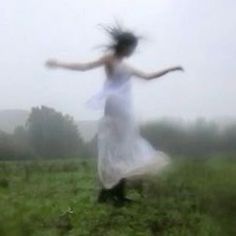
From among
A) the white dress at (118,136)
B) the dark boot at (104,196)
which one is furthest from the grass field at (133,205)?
the white dress at (118,136)

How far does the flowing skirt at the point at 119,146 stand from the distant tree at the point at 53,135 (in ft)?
0.62

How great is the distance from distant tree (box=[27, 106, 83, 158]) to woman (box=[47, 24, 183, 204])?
214 mm

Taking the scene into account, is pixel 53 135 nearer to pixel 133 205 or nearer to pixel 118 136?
pixel 118 136

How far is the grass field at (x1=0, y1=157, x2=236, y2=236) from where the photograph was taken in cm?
446

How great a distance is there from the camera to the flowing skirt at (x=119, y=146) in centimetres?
564

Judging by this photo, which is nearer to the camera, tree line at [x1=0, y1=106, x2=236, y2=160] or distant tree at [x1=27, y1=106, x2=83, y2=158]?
tree line at [x1=0, y1=106, x2=236, y2=160]

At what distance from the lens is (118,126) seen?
18.6 ft

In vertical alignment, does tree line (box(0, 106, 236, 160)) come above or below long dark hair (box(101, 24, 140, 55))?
below

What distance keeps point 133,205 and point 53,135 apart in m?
0.72

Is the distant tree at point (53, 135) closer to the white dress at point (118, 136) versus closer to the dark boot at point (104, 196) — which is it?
the white dress at point (118, 136)

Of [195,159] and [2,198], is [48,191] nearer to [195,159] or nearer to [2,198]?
[2,198]

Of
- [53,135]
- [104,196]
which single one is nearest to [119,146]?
[104,196]

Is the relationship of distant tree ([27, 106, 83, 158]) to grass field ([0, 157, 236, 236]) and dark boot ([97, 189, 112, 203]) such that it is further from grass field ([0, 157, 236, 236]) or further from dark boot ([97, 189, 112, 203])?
dark boot ([97, 189, 112, 203])

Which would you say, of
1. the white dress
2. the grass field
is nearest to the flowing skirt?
the white dress
